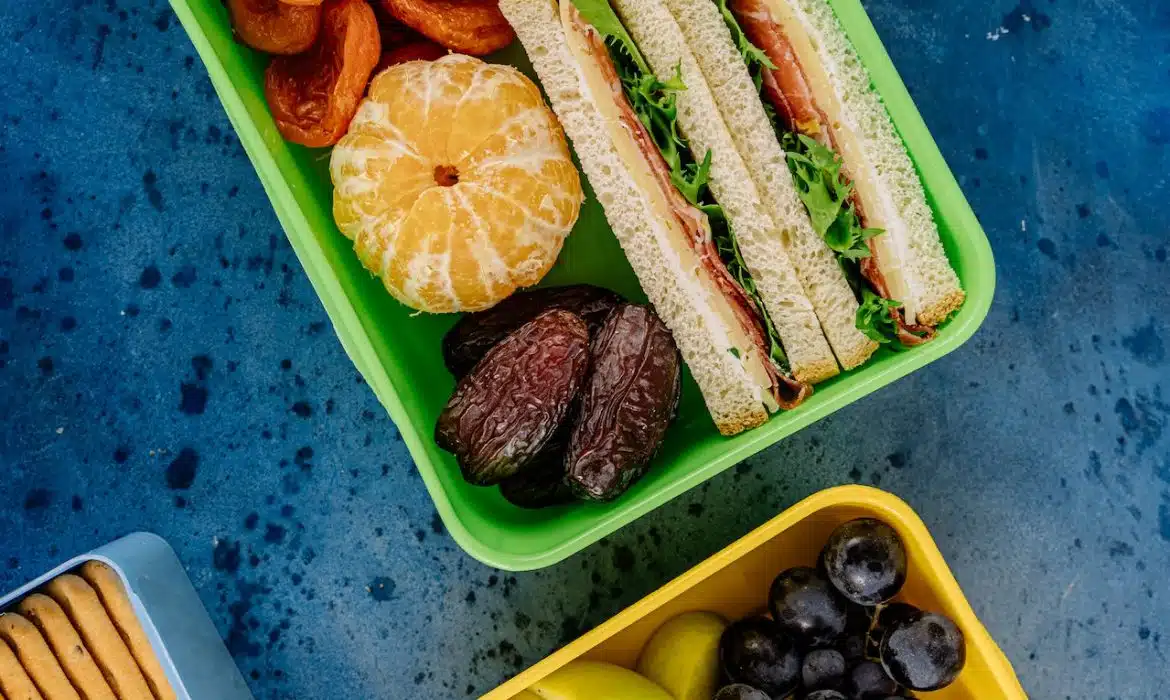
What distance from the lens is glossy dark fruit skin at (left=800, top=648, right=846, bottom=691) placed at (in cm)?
138

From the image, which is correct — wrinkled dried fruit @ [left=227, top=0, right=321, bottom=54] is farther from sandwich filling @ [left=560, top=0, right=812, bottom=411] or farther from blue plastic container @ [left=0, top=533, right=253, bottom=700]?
blue plastic container @ [left=0, top=533, right=253, bottom=700]

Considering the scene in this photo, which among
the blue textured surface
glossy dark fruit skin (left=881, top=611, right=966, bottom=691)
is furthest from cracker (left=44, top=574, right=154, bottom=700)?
glossy dark fruit skin (left=881, top=611, right=966, bottom=691)

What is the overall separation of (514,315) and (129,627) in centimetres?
70

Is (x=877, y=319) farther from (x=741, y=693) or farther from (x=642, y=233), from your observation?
(x=741, y=693)

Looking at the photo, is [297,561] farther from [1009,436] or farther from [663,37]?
[1009,436]

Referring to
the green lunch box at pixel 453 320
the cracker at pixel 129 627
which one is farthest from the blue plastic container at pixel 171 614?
the green lunch box at pixel 453 320

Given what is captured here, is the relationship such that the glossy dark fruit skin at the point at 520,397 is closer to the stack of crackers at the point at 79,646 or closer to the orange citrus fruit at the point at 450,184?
the orange citrus fruit at the point at 450,184

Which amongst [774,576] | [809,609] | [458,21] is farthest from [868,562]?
[458,21]

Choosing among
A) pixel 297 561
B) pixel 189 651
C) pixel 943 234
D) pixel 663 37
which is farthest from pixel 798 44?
pixel 189 651

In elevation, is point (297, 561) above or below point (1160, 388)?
above

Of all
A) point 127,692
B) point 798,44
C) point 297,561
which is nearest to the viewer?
point 798,44

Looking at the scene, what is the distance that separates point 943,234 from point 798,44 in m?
0.31

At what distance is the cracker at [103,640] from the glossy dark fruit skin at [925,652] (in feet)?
3.36

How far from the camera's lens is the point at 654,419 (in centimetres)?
135
